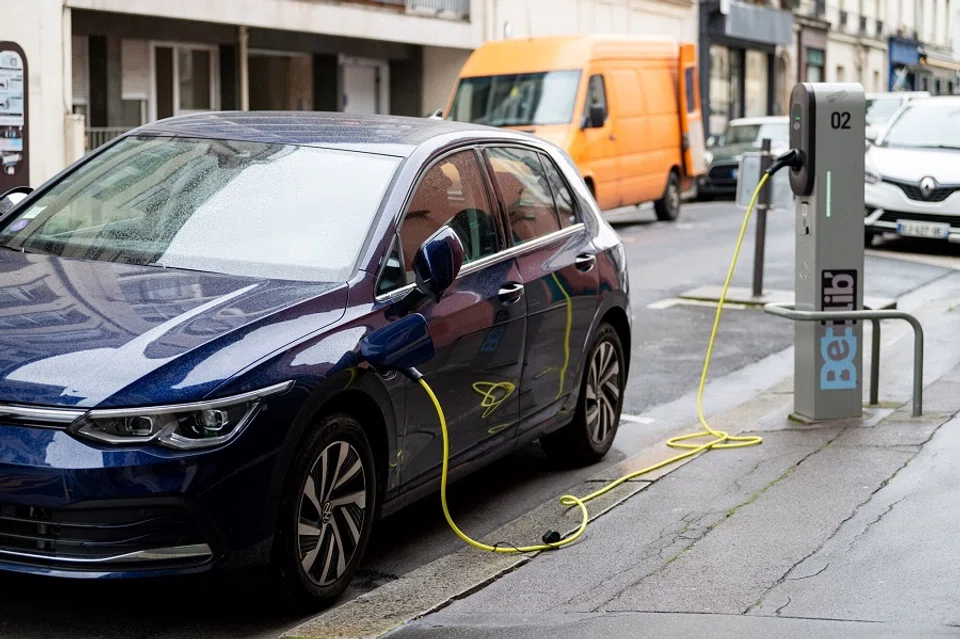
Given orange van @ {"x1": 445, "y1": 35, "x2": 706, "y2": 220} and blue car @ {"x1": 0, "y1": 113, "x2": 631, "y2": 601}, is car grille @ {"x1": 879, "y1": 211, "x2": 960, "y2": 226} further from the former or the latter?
blue car @ {"x1": 0, "y1": 113, "x2": 631, "y2": 601}

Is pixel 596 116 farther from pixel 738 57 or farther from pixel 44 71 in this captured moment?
pixel 738 57

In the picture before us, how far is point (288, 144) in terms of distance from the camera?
5.88 metres

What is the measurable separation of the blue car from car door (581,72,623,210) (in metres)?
13.0

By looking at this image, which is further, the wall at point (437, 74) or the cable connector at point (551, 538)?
the wall at point (437, 74)

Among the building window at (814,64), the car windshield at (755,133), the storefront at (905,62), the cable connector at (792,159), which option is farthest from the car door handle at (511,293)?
the storefront at (905,62)

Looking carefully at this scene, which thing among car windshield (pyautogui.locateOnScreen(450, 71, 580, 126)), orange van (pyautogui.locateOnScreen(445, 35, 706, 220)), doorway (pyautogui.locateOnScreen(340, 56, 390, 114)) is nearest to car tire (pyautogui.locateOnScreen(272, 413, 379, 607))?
orange van (pyautogui.locateOnScreen(445, 35, 706, 220))

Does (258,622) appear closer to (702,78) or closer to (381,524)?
(381,524)

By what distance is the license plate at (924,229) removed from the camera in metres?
16.7

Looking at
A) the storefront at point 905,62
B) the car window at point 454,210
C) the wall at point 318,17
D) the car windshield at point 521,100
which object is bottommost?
the car window at point 454,210

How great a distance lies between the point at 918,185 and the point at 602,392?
34.5 ft

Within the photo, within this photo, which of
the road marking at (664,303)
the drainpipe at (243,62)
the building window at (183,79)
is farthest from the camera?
the drainpipe at (243,62)

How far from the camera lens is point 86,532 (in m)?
4.36

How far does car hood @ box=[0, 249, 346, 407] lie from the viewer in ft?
14.3

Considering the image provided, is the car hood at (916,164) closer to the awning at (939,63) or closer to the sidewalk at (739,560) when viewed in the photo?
the sidewalk at (739,560)
